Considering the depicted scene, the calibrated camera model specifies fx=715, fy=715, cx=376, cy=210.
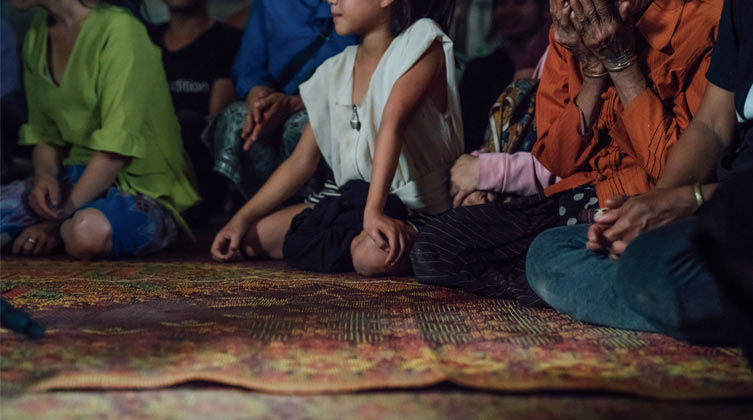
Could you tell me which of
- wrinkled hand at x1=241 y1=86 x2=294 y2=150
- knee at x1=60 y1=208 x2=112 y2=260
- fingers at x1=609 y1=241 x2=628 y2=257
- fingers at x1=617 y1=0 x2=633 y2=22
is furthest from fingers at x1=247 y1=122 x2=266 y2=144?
fingers at x1=609 y1=241 x2=628 y2=257

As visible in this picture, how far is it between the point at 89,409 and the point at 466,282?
86cm

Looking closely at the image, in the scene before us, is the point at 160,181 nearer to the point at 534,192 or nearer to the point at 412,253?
the point at 412,253

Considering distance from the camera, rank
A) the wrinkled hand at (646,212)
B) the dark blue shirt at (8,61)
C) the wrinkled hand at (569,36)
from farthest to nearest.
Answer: the dark blue shirt at (8,61)
the wrinkled hand at (569,36)
the wrinkled hand at (646,212)

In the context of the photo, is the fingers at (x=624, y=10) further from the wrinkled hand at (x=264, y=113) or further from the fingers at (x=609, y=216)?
the wrinkled hand at (x=264, y=113)

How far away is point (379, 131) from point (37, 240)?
1.09 metres

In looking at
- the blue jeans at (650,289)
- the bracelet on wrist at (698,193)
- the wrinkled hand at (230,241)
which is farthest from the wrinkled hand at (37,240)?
the bracelet on wrist at (698,193)

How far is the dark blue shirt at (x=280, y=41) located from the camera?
2.28 meters

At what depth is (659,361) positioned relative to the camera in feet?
3.06

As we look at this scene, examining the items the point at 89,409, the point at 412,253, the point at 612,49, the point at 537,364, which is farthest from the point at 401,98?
the point at 89,409

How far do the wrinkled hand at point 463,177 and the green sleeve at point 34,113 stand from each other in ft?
4.07

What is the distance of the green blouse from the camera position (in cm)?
205

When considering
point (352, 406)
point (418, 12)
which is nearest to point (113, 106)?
point (418, 12)

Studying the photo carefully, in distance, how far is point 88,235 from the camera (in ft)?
6.39

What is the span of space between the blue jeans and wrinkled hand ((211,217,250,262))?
0.97 m
